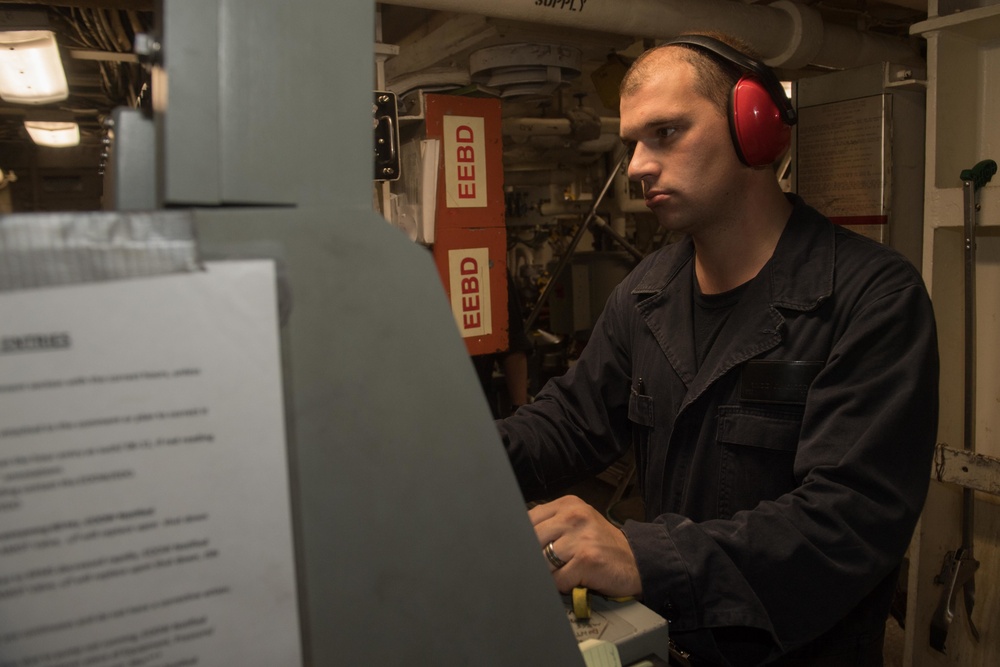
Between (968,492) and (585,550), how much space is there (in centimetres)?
174

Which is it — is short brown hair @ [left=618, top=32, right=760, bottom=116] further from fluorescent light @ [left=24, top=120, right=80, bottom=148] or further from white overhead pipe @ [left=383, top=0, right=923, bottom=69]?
fluorescent light @ [left=24, top=120, right=80, bottom=148]

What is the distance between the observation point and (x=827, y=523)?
0.88 m

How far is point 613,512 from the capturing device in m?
3.84

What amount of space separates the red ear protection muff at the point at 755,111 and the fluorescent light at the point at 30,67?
2256 mm

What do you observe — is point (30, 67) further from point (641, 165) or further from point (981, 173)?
point (981, 173)

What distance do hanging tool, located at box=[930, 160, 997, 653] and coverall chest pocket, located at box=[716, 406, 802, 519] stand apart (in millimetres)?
1100

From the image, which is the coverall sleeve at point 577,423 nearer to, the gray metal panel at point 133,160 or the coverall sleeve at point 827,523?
the coverall sleeve at point 827,523

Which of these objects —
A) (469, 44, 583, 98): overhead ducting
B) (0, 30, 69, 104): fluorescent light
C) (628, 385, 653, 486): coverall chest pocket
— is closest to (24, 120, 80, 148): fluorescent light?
(0, 30, 69, 104): fluorescent light

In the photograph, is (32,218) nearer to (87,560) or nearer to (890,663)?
(87,560)

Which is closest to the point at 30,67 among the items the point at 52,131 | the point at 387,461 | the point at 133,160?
the point at 52,131

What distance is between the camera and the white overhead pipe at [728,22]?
2.01m

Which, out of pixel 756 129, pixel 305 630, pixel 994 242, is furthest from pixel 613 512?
pixel 305 630

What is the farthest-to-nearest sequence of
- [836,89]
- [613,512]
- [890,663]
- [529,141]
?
[529,141] → [613,512] → [890,663] → [836,89]

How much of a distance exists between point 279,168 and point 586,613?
22.9 inches
